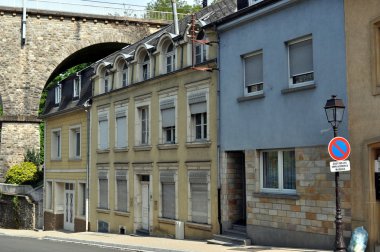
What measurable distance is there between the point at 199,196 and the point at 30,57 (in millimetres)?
23122

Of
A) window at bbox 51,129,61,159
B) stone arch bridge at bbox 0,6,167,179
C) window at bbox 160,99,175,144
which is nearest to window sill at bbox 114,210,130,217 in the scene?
window at bbox 160,99,175,144

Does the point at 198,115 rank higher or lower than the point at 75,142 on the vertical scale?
higher

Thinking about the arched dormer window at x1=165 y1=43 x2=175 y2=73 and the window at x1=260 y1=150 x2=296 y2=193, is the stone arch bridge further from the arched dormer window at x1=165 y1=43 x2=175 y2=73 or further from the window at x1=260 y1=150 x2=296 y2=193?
the window at x1=260 y1=150 x2=296 y2=193

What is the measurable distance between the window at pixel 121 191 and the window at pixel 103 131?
5.60 ft

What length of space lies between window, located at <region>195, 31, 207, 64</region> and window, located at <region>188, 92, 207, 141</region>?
3.59ft

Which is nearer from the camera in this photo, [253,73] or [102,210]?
[253,73]

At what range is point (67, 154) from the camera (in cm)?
2791

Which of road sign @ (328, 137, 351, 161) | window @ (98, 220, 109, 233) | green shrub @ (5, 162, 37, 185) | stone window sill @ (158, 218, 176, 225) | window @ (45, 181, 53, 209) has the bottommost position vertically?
window @ (98, 220, 109, 233)

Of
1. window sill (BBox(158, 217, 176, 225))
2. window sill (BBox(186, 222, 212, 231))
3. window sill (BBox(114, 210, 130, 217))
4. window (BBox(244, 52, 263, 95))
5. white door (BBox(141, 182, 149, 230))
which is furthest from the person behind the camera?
window sill (BBox(114, 210, 130, 217))

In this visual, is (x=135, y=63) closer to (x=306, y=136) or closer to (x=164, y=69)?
(x=164, y=69)

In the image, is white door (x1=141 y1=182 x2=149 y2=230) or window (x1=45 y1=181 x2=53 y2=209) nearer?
white door (x1=141 y1=182 x2=149 y2=230)

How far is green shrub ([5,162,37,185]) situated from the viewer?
33.6m

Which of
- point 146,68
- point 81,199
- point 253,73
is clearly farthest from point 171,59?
point 81,199

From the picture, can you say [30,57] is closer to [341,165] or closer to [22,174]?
[22,174]
